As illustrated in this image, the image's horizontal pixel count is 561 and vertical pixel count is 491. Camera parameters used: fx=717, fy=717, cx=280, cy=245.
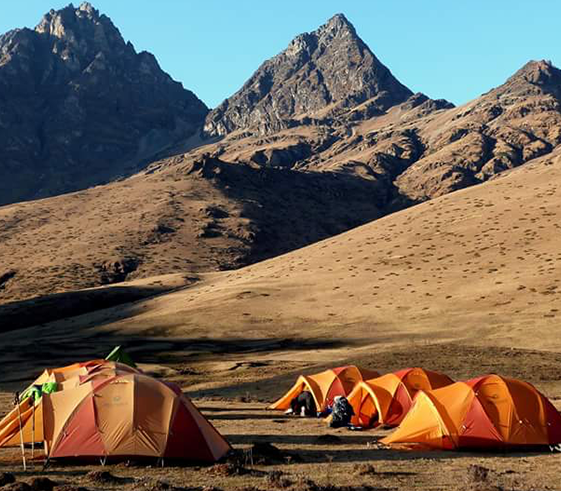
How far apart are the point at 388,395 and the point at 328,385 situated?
13.0 ft

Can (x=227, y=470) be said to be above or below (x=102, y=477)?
below

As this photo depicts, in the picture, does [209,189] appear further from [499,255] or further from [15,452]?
[15,452]

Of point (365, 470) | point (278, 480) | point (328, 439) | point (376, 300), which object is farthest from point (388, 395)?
point (376, 300)

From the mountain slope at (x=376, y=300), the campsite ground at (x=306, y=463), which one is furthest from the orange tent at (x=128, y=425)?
the mountain slope at (x=376, y=300)

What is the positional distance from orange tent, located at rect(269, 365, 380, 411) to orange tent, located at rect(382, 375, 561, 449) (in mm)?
8317

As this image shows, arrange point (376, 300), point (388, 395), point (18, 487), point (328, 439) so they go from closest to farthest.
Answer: point (18, 487), point (328, 439), point (388, 395), point (376, 300)

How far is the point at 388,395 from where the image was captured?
28.1 meters

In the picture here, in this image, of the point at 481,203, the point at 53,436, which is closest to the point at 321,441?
the point at 53,436

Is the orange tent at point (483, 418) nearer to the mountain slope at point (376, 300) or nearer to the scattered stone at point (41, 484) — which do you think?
the scattered stone at point (41, 484)

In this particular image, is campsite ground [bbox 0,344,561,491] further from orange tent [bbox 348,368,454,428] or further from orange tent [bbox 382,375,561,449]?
orange tent [bbox 348,368,454,428]

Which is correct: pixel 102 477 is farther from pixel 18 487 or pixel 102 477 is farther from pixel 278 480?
pixel 278 480

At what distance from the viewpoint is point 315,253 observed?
344ft

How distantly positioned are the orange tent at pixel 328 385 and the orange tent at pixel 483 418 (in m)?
8.32

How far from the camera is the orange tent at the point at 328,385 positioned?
3114 centimetres
